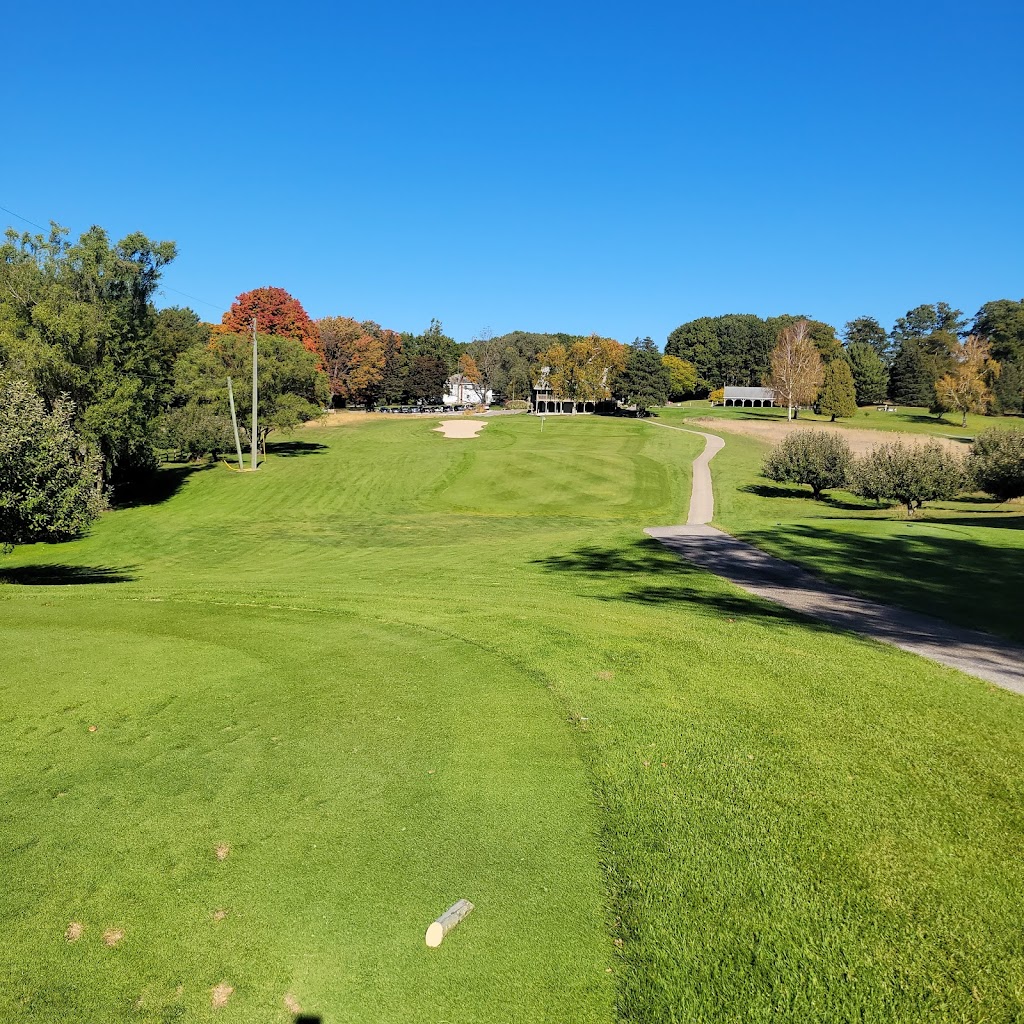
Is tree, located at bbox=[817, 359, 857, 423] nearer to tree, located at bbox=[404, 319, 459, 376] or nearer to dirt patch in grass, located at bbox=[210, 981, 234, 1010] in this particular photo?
tree, located at bbox=[404, 319, 459, 376]

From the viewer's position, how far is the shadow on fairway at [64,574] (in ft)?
73.8

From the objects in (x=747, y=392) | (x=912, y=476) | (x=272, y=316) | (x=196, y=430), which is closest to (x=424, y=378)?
(x=272, y=316)

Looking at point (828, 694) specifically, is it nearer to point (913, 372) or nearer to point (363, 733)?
point (363, 733)

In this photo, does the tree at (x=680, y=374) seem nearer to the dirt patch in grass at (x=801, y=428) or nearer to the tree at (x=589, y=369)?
the tree at (x=589, y=369)

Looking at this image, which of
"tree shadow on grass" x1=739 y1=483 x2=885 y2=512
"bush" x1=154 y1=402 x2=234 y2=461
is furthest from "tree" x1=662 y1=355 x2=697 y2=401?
"bush" x1=154 y1=402 x2=234 y2=461

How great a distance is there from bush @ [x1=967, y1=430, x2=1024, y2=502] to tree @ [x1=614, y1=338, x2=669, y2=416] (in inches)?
2705

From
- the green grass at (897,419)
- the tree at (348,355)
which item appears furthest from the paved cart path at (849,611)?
the tree at (348,355)

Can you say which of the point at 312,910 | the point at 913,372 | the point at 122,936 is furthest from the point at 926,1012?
the point at 913,372

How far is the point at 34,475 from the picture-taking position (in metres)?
17.4

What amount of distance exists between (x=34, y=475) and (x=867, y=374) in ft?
426

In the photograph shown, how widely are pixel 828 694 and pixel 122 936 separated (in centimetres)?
778

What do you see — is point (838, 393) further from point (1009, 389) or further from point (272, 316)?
point (272, 316)

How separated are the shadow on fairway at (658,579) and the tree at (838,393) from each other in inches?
3440

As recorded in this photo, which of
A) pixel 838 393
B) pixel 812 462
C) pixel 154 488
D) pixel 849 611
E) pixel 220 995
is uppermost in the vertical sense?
pixel 838 393
